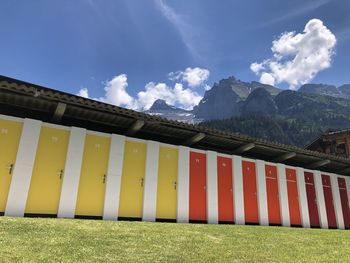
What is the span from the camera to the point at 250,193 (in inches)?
537

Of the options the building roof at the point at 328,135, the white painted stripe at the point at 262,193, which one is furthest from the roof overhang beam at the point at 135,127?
the building roof at the point at 328,135

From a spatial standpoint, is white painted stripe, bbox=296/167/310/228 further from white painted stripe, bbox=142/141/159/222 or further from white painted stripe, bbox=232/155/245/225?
white painted stripe, bbox=142/141/159/222

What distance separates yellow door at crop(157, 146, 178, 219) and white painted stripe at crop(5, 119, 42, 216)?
4283mm

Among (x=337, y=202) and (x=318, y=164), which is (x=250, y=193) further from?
(x=337, y=202)

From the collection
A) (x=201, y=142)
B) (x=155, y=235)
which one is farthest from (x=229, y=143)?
(x=155, y=235)

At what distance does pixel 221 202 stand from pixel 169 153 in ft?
9.56

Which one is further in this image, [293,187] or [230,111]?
[230,111]

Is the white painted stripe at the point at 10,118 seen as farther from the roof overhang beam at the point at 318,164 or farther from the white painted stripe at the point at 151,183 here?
the roof overhang beam at the point at 318,164

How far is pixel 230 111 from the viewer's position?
7653 inches

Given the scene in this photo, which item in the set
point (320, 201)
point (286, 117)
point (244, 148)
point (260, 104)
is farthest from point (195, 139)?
point (260, 104)

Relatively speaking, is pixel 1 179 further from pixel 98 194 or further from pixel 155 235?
pixel 155 235

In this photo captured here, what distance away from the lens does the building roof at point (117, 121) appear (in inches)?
358

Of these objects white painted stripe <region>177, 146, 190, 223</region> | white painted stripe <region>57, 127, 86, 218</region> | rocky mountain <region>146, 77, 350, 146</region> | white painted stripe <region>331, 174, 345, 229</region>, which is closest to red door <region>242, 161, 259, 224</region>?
white painted stripe <region>177, 146, 190, 223</region>

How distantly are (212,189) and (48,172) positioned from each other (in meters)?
6.14
